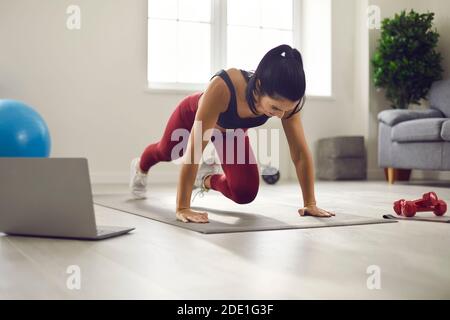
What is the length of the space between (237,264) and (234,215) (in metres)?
0.98

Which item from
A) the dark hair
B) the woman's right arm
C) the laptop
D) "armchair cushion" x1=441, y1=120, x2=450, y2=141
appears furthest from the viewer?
"armchair cushion" x1=441, y1=120, x2=450, y2=141

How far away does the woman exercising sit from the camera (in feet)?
5.98

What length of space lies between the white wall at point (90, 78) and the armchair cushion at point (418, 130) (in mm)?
1814

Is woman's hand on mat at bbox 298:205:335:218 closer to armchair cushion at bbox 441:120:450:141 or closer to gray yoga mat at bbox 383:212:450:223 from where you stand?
gray yoga mat at bbox 383:212:450:223

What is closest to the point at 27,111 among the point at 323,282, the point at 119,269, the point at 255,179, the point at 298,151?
the point at 255,179

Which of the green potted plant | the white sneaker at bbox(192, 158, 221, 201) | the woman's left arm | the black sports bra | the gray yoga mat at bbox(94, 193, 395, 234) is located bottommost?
the gray yoga mat at bbox(94, 193, 395, 234)

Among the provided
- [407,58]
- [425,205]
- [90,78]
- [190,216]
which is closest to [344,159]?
[407,58]

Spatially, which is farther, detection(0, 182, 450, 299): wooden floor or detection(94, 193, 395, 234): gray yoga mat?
detection(94, 193, 395, 234): gray yoga mat

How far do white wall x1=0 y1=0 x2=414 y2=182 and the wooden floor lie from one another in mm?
2727

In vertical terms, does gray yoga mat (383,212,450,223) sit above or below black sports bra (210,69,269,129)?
below

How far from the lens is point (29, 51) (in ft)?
14.2

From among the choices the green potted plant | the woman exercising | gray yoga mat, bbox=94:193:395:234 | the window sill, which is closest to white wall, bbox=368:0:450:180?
the green potted plant

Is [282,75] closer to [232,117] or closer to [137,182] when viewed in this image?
[232,117]
